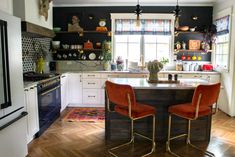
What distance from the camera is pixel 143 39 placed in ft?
19.7

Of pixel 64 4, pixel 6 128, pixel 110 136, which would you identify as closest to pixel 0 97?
pixel 6 128

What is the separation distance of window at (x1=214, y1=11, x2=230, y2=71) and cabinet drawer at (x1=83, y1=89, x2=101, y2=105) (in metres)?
3.00

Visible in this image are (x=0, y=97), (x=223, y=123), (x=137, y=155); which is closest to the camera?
(x=0, y=97)

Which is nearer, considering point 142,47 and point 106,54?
point 106,54

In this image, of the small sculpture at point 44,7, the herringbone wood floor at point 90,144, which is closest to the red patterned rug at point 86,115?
the herringbone wood floor at point 90,144

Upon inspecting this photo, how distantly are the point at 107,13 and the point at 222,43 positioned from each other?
9.68 ft

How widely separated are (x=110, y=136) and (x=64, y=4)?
394 centimetres

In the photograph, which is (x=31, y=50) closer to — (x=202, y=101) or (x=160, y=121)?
(x=160, y=121)

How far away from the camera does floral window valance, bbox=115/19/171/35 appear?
19.3 feet

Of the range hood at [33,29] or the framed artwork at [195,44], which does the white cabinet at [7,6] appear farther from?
the framed artwork at [195,44]

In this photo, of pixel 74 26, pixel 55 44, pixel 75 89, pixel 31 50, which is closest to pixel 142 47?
pixel 74 26

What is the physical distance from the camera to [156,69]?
3.55 m

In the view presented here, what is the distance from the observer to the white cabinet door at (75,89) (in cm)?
551

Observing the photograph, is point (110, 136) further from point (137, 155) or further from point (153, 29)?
Result: point (153, 29)
